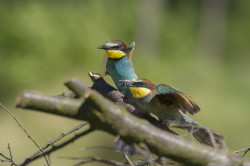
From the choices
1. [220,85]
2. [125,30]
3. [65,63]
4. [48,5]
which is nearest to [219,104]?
[220,85]

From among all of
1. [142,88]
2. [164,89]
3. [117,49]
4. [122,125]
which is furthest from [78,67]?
[122,125]

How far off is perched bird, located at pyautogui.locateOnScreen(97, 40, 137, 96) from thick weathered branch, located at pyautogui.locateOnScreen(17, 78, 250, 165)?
45.0 inches

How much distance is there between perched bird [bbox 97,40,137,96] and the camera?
2.47m

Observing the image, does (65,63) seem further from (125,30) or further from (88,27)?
(125,30)

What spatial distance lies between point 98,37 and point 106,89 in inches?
217

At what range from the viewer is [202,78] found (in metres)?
7.42

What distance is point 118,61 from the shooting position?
8.25ft

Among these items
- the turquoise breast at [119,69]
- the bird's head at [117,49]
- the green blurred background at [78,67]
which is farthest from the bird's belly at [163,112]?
the green blurred background at [78,67]

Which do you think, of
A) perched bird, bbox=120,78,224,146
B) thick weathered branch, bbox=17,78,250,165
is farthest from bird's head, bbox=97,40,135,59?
thick weathered branch, bbox=17,78,250,165

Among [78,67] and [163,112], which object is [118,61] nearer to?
[163,112]

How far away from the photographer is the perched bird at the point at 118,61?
8.12 feet

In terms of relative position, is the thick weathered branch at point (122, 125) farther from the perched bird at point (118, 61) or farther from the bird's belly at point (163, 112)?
the perched bird at point (118, 61)

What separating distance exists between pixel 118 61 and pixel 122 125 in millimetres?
1237

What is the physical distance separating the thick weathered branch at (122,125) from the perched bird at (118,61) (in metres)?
1.14
